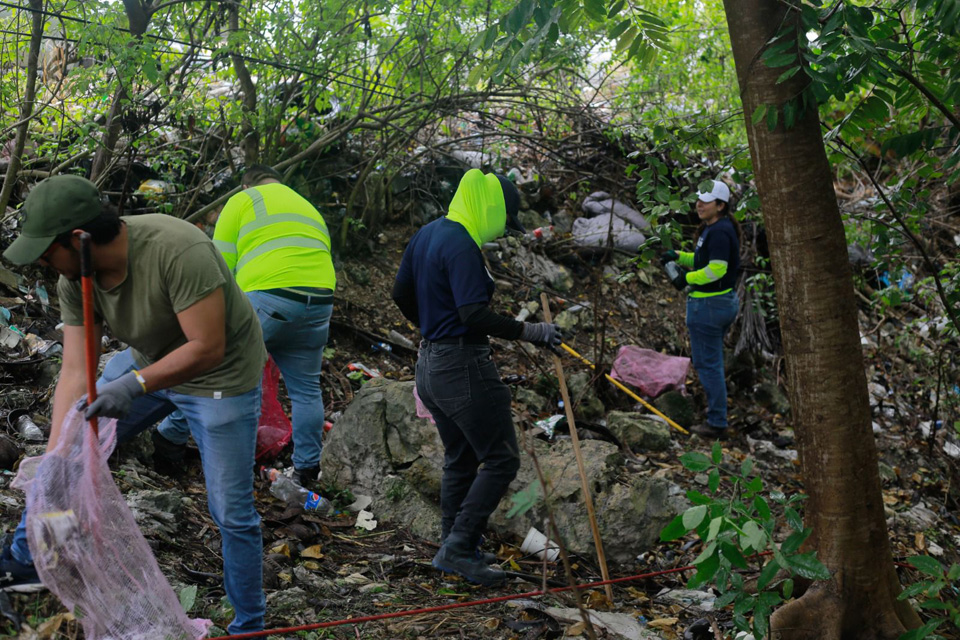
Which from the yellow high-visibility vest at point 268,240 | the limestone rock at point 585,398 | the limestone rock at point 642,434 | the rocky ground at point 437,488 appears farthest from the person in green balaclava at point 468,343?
the limestone rock at point 585,398

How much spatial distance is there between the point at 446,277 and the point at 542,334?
0.58 metres

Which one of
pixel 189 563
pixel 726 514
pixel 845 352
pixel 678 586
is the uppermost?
pixel 845 352

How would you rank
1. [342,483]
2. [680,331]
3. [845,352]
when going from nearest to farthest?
[845,352]
[342,483]
[680,331]

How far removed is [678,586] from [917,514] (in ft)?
7.58

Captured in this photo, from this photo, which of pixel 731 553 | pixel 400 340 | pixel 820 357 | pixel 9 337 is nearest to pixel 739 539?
pixel 731 553

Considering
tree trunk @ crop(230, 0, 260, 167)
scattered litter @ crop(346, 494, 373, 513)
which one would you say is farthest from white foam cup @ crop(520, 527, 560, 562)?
tree trunk @ crop(230, 0, 260, 167)

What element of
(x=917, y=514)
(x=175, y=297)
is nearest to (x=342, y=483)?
(x=175, y=297)

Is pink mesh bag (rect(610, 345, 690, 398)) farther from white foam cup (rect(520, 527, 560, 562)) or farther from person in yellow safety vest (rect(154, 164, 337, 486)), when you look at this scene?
person in yellow safety vest (rect(154, 164, 337, 486))

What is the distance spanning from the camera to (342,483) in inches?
192

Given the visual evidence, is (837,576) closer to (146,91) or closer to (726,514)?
(726,514)

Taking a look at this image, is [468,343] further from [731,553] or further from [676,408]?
[676,408]

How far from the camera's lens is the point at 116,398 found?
247 centimetres

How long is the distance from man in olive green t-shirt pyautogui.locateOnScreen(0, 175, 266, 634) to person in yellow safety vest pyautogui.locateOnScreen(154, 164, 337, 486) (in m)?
1.52

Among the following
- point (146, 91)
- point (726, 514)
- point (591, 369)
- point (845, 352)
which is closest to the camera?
point (726, 514)
